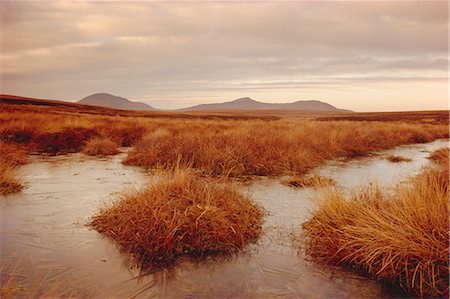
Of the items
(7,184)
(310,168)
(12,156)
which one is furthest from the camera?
(310,168)

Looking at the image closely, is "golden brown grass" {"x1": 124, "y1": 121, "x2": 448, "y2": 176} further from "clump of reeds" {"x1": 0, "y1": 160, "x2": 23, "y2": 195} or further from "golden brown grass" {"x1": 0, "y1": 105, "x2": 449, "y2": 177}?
"clump of reeds" {"x1": 0, "y1": 160, "x2": 23, "y2": 195}

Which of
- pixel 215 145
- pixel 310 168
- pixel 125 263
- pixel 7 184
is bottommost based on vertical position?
pixel 125 263

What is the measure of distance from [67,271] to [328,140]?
1373 cm

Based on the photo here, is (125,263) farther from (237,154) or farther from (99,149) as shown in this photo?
(99,149)

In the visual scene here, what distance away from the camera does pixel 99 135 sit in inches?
704

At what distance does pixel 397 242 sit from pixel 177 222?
277 cm

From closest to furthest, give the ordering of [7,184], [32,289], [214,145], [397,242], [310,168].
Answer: [32,289], [397,242], [7,184], [214,145], [310,168]

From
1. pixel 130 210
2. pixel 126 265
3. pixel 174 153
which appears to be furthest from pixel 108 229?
pixel 174 153

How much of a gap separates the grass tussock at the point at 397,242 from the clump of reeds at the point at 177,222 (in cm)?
114

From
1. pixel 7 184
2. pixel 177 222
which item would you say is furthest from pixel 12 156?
pixel 177 222

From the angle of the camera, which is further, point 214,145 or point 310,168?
point 310,168

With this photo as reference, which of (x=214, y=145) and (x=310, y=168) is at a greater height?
(x=214, y=145)

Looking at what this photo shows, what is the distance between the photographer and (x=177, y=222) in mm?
5184

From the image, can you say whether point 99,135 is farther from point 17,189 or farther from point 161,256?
point 161,256
